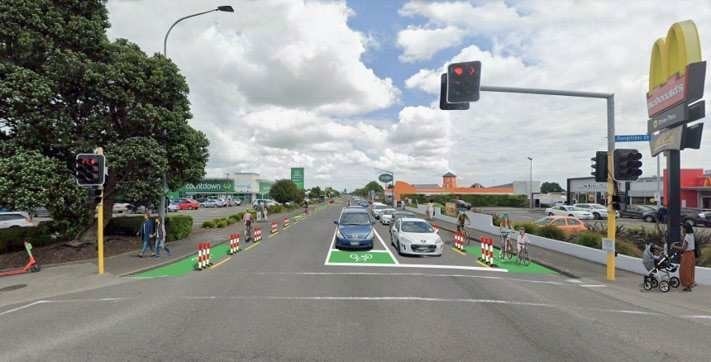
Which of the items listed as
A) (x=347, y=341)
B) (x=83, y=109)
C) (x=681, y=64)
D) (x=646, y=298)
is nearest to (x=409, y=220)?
(x=646, y=298)

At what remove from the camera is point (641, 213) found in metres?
36.8

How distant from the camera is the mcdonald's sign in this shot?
35.5 ft

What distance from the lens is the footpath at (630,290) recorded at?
8768 millimetres

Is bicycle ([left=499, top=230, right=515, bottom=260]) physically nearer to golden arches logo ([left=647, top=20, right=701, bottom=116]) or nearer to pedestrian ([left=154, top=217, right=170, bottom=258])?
golden arches logo ([left=647, top=20, right=701, bottom=116])

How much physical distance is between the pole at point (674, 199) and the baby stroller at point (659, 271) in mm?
1334

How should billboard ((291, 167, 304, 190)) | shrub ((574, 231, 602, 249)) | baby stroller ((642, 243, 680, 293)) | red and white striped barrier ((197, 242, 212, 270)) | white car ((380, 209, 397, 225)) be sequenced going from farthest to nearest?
1. billboard ((291, 167, 304, 190))
2. white car ((380, 209, 397, 225))
3. shrub ((574, 231, 602, 249))
4. red and white striped barrier ((197, 242, 212, 270))
5. baby stroller ((642, 243, 680, 293))

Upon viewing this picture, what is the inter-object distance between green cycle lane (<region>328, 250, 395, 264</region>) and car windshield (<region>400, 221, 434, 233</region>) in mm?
1368

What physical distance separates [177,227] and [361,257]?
36.9 feet

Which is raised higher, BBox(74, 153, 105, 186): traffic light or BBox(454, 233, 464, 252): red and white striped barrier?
BBox(74, 153, 105, 186): traffic light

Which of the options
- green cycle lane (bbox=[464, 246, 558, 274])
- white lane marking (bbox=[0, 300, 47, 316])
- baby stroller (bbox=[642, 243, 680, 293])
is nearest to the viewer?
white lane marking (bbox=[0, 300, 47, 316])

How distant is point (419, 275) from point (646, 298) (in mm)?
5371

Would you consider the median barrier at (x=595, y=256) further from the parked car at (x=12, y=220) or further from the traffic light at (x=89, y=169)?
the parked car at (x=12, y=220)

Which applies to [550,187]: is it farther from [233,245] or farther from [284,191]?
[233,245]

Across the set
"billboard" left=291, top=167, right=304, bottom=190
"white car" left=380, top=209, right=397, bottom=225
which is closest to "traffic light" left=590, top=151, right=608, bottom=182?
"white car" left=380, top=209, right=397, bottom=225
